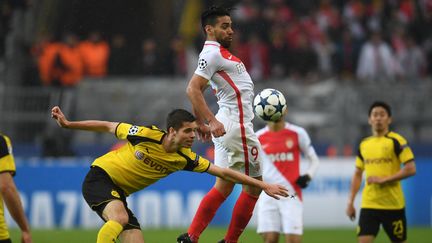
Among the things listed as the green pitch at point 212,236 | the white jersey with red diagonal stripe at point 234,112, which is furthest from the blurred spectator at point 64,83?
the white jersey with red diagonal stripe at point 234,112

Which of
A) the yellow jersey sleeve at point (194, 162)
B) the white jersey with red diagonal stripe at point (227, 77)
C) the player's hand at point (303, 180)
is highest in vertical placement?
the white jersey with red diagonal stripe at point (227, 77)

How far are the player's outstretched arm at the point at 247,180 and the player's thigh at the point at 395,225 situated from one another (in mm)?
2730

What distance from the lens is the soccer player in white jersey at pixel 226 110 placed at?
9375 mm

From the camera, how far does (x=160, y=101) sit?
60.3 ft

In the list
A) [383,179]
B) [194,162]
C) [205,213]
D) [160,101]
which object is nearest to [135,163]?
[194,162]

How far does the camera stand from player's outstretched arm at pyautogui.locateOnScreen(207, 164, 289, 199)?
27.6 ft

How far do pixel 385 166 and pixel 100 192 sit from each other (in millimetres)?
3856

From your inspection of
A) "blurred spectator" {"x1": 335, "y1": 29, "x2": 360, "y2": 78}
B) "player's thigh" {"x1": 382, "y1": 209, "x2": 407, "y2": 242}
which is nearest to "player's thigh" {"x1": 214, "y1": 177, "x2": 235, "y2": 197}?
"player's thigh" {"x1": 382, "y1": 209, "x2": 407, "y2": 242}

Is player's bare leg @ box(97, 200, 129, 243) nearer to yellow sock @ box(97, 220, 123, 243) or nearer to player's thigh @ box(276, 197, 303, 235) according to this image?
yellow sock @ box(97, 220, 123, 243)

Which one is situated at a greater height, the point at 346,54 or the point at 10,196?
the point at 346,54

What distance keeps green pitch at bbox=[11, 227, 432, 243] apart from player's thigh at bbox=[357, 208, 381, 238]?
294 cm

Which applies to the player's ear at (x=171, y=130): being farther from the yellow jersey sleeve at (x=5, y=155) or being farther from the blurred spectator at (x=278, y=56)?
the blurred spectator at (x=278, y=56)

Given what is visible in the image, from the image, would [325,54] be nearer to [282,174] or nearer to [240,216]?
[282,174]

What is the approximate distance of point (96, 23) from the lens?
20875mm
